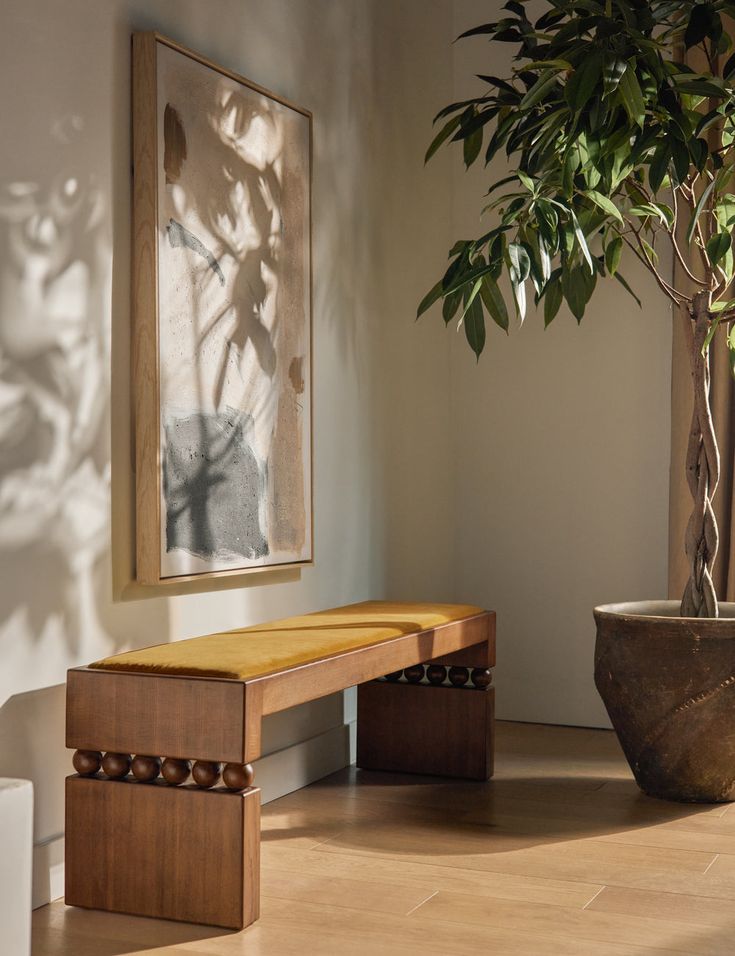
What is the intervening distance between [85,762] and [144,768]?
137mm

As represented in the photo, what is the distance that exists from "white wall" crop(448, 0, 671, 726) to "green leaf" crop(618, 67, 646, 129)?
1.48 metres

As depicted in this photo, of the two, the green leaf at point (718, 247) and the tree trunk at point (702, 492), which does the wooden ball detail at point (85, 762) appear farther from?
the green leaf at point (718, 247)

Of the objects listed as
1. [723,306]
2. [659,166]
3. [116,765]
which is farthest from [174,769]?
[723,306]

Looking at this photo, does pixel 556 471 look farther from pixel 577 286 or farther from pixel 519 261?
pixel 519 261

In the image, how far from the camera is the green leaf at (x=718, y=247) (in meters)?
3.20

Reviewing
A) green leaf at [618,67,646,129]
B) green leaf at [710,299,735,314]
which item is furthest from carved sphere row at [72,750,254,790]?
green leaf at [710,299,735,314]

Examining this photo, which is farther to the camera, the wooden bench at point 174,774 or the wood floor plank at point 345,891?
the wood floor plank at point 345,891

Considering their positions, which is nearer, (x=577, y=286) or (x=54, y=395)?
(x=54, y=395)

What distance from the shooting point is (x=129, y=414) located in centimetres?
288

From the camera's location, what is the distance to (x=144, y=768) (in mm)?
2504

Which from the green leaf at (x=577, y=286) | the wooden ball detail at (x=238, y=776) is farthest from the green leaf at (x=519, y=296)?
the wooden ball detail at (x=238, y=776)

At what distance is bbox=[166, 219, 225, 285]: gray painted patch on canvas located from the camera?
2.95 meters

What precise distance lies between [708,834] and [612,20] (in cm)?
201

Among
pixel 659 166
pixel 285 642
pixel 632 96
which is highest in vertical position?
pixel 632 96
